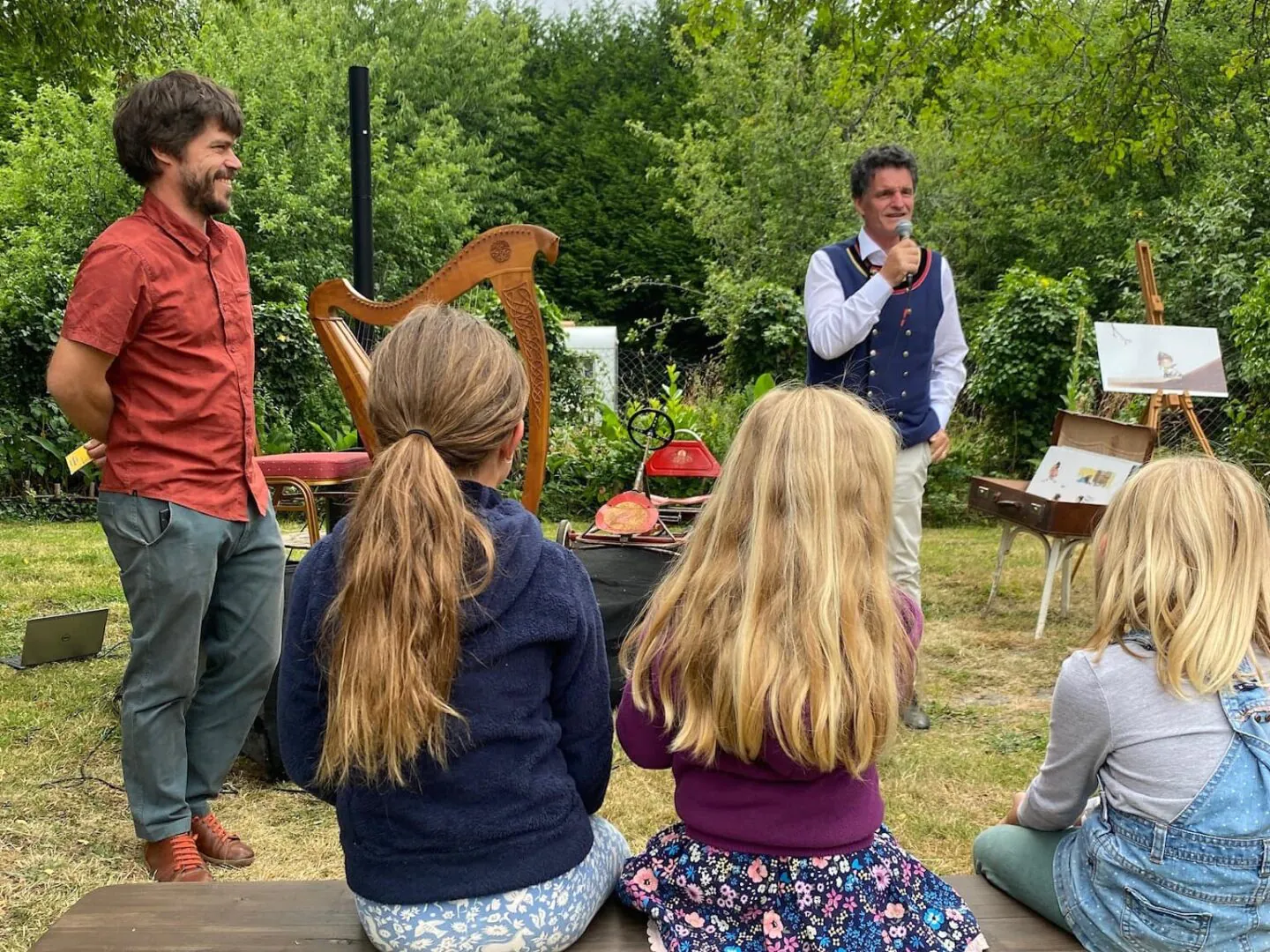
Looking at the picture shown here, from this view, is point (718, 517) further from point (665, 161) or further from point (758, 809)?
point (665, 161)

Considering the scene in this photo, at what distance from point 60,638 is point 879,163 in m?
3.73

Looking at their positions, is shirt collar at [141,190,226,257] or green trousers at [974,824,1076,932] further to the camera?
shirt collar at [141,190,226,257]

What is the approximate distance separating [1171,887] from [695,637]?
81cm

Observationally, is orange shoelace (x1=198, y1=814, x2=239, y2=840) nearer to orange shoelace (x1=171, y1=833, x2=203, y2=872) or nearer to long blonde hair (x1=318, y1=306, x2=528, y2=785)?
orange shoelace (x1=171, y1=833, x2=203, y2=872)

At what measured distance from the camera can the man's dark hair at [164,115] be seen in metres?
2.57

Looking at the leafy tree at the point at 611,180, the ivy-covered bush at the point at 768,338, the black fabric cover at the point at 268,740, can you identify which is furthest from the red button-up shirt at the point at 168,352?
the leafy tree at the point at 611,180

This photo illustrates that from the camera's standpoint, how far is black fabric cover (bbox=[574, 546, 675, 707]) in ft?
12.5

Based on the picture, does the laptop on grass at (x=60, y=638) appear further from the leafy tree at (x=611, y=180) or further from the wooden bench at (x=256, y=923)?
the leafy tree at (x=611, y=180)

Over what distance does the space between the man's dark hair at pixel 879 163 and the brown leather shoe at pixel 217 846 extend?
9.25 feet

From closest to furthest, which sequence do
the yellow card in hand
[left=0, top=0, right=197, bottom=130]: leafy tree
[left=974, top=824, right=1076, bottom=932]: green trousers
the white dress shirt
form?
[left=974, top=824, right=1076, bottom=932]: green trousers → the yellow card in hand → the white dress shirt → [left=0, top=0, right=197, bottom=130]: leafy tree

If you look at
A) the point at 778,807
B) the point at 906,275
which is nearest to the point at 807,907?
the point at 778,807

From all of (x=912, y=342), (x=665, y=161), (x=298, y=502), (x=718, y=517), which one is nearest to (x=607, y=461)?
(x=298, y=502)

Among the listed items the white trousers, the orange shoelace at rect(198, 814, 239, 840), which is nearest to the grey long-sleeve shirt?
the white trousers

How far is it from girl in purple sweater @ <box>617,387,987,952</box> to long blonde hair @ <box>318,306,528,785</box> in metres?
0.30
